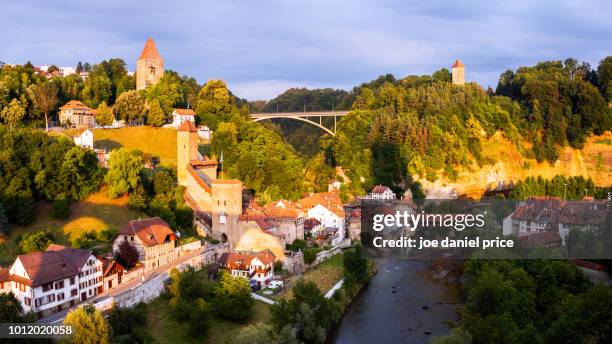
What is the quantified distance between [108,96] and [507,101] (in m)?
36.1

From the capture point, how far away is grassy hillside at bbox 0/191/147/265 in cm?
2666

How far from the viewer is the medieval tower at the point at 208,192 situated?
1225 inches

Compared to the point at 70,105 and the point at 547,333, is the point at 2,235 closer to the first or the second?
the point at 70,105

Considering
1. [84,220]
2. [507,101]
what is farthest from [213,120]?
[507,101]

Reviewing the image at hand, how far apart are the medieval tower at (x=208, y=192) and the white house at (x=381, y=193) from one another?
42.0 ft

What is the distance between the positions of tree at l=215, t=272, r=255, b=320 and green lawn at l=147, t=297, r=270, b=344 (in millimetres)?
346

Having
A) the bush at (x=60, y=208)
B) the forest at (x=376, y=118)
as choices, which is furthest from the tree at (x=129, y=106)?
the bush at (x=60, y=208)

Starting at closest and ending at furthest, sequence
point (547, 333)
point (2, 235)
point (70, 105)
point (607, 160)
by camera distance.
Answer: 1. point (547, 333)
2. point (2, 235)
3. point (70, 105)
4. point (607, 160)

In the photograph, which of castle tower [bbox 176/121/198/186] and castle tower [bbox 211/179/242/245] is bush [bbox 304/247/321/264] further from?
castle tower [bbox 176/121/198/186]

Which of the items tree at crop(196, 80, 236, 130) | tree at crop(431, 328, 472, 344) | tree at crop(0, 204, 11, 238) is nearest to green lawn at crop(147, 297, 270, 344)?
tree at crop(431, 328, 472, 344)

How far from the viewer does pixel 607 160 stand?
57469mm

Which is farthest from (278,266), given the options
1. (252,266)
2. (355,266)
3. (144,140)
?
(144,140)

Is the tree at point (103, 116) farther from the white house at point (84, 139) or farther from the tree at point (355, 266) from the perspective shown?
the tree at point (355, 266)

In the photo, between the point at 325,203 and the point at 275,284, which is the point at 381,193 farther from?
the point at 275,284
